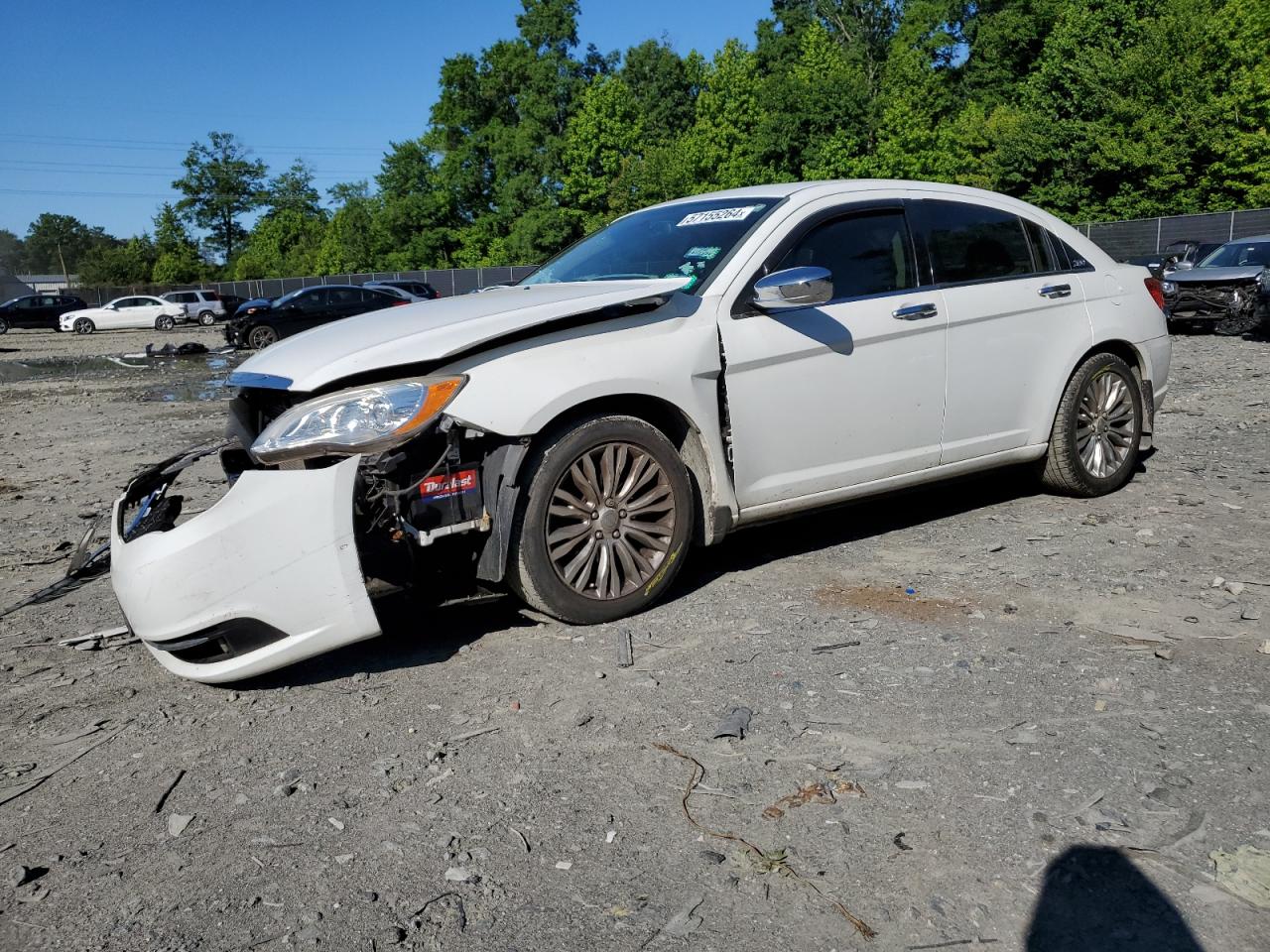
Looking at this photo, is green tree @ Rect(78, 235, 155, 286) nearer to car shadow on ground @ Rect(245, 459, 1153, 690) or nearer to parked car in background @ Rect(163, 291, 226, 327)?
parked car in background @ Rect(163, 291, 226, 327)

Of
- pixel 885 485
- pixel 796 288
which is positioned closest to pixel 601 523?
pixel 796 288

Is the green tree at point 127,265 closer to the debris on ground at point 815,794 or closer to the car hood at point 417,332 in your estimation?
the car hood at point 417,332

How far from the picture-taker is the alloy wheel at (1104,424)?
6113mm

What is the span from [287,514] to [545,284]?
202 centimetres

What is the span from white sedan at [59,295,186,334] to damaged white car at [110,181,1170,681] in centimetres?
4397

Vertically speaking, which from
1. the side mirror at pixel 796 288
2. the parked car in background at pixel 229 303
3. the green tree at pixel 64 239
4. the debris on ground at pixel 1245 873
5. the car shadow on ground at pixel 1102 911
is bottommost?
the debris on ground at pixel 1245 873

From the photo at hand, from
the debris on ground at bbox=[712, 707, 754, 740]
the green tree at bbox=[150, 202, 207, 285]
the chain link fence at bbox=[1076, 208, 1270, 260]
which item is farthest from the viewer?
the green tree at bbox=[150, 202, 207, 285]

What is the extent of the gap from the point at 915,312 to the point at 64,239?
18819 centimetres

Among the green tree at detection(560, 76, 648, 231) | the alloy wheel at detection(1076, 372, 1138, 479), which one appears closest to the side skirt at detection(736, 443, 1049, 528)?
the alloy wheel at detection(1076, 372, 1138, 479)

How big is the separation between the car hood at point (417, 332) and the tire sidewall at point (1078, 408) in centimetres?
255

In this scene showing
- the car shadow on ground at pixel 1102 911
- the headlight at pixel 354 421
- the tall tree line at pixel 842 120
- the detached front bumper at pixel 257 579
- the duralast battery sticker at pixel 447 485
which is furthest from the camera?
the tall tree line at pixel 842 120

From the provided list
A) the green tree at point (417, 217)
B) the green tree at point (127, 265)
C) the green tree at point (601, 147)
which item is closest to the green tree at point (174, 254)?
the green tree at point (127, 265)

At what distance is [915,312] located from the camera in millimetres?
5180

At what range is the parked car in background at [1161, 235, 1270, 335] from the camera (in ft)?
57.5
